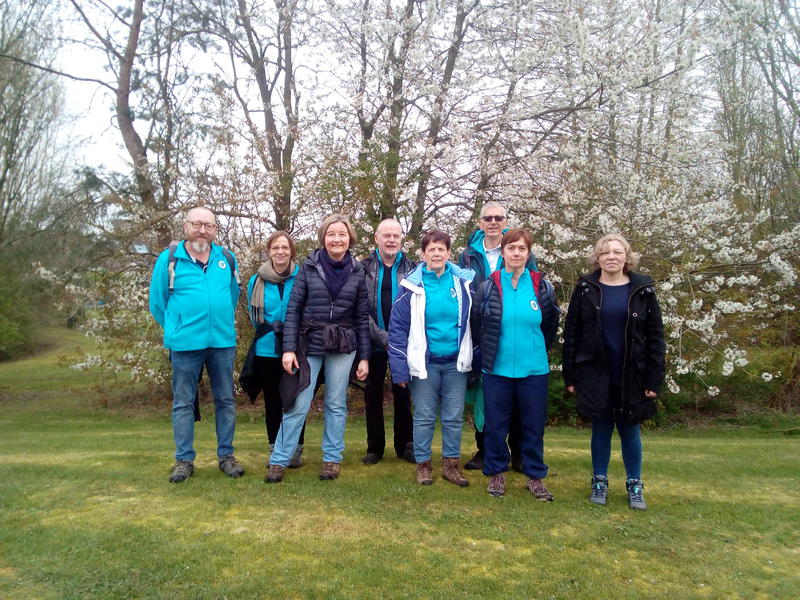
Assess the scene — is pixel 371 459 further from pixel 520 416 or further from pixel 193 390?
pixel 193 390

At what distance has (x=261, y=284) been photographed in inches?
181

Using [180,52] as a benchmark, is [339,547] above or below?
below

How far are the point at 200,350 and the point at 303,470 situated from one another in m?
1.24

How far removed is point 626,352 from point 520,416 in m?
0.86

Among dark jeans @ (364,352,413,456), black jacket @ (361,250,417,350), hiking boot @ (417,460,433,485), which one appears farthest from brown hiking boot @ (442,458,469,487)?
black jacket @ (361,250,417,350)

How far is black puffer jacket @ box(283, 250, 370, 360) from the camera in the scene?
13.9ft

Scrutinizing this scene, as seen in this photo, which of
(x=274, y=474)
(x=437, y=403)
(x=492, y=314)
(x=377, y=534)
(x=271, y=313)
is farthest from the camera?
(x=271, y=313)

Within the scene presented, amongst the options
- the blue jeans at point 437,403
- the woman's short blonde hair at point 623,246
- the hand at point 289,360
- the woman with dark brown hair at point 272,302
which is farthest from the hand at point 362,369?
the woman's short blonde hair at point 623,246

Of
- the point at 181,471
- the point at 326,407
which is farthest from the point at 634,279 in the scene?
the point at 181,471

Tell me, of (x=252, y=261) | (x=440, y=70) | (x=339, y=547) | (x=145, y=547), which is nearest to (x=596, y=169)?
(x=440, y=70)

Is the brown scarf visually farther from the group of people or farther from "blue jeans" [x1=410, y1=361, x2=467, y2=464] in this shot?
"blue jeans" [x1=410, y1=361, x2=467, y2=464]

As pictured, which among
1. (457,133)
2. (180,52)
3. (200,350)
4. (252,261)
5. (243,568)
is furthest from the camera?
(180,52)

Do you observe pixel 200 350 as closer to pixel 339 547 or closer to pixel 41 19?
pixel 339 547

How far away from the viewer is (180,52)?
14742 mm
